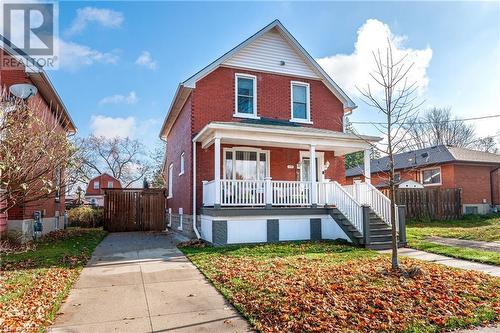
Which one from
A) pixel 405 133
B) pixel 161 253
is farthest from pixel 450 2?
pixel 161 253

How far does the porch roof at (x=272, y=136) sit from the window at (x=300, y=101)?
8.33 ft

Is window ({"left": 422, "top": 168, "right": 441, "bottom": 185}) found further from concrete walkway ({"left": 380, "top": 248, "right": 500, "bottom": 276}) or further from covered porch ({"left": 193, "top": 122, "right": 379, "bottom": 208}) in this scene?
concrete walkway ({"left": 380, "top": 248, "right": 500, "bottom": 276})

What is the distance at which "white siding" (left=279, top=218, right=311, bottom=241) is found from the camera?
1232 centimetres

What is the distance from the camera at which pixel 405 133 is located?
7824 mm

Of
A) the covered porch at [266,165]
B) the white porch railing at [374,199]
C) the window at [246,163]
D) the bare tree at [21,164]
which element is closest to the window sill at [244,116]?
the covered porch at [266,165]

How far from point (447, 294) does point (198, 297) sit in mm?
4316

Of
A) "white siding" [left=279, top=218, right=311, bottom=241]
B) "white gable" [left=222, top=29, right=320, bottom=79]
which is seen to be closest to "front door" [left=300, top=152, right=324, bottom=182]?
"white siding" [left=279, top=218, right=311, bottom=241]

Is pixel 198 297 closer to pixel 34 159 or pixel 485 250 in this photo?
pixel 34 159

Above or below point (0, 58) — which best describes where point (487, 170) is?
below

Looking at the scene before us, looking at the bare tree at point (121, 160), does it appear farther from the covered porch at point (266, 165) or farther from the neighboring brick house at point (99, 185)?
the covered porch at point (266, 165)

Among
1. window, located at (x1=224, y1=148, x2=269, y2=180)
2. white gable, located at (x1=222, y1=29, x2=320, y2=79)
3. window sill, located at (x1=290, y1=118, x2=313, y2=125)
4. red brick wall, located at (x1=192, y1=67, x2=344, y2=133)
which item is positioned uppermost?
white gable, located at (x1=222, y1=29, x2=320, y2=79)

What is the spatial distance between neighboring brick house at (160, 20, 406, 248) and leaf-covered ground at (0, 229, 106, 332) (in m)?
4.63

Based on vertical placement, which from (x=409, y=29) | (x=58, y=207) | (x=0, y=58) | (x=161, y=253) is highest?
(x=409, y=29)

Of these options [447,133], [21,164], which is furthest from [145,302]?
[447,133]
